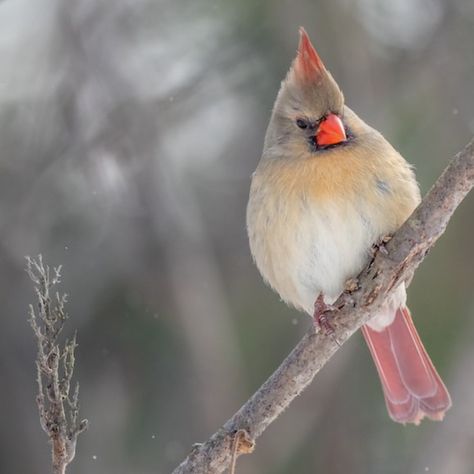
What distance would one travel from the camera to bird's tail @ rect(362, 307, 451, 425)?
144 inches

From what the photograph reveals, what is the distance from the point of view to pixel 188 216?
5148 mm

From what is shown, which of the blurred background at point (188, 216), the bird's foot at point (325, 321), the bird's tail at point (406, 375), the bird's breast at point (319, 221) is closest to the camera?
the bird's foot at point (325, 321)

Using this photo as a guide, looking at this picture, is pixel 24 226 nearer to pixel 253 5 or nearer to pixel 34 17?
pixel 34 17

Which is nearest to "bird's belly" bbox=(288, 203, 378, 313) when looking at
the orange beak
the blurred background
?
the orange beak

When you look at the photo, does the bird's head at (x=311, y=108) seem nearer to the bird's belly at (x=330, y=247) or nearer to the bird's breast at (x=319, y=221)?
the bird's breast at (x=319, y=221)

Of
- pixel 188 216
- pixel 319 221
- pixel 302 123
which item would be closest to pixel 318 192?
pixel 319 221

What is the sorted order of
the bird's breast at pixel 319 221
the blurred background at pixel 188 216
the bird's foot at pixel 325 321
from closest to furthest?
1. the bird's foot at pixel 325 321
2. the bird's breast at pixel 319 221
3. the blurred background at pixel 188 216

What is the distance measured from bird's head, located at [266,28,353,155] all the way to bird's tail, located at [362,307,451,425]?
78cm

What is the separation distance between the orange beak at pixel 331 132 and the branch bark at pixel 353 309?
62 centimetres

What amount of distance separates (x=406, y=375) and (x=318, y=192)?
886 mm

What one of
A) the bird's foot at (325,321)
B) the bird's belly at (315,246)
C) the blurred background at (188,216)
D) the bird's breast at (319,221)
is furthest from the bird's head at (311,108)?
the blurred background at (188,216)

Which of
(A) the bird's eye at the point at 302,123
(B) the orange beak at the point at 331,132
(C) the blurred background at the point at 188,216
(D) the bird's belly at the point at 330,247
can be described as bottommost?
(C) the blurred background at the point at 188,216

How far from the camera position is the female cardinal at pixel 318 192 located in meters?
3.21

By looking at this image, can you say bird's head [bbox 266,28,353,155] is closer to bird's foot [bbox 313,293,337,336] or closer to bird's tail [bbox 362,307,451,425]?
bird's foot [bbox 313,293,337,336]
